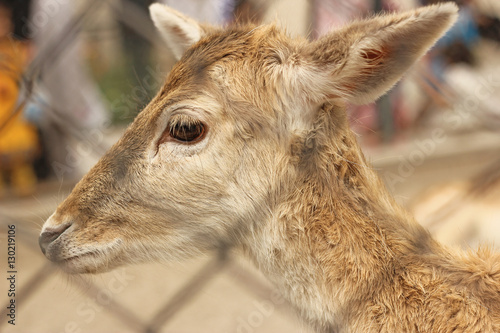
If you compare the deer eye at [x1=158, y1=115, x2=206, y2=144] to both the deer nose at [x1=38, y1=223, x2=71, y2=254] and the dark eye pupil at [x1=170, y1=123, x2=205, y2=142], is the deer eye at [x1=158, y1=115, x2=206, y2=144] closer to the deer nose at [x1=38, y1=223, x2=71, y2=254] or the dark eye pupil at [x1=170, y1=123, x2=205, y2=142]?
the dark eye pupil at [x1=170, y1=123, x2=205, y2=142]

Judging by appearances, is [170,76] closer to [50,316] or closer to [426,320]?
[426,320]

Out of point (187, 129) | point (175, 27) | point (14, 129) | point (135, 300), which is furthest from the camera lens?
point (14, 129)

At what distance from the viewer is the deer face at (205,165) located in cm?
193

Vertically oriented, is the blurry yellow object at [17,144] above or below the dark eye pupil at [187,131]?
below

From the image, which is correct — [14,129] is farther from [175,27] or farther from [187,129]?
[187,129]

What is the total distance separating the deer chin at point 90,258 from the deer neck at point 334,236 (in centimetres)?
52

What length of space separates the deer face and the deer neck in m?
0.07

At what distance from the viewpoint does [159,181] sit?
197cm

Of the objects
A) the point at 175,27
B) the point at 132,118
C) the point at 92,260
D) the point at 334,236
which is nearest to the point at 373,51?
the point at 334,236

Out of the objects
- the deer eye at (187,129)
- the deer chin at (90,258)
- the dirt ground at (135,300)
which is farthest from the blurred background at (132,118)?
the deer eye at (187,129)

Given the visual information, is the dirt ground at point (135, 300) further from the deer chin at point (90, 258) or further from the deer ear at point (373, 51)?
the deer ear at point (373, 51)

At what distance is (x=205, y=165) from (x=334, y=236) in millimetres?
522

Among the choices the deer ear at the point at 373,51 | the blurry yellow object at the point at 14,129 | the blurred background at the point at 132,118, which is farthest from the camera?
the blurry yellow object at the point at 14,129

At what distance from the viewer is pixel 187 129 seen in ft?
6.36
